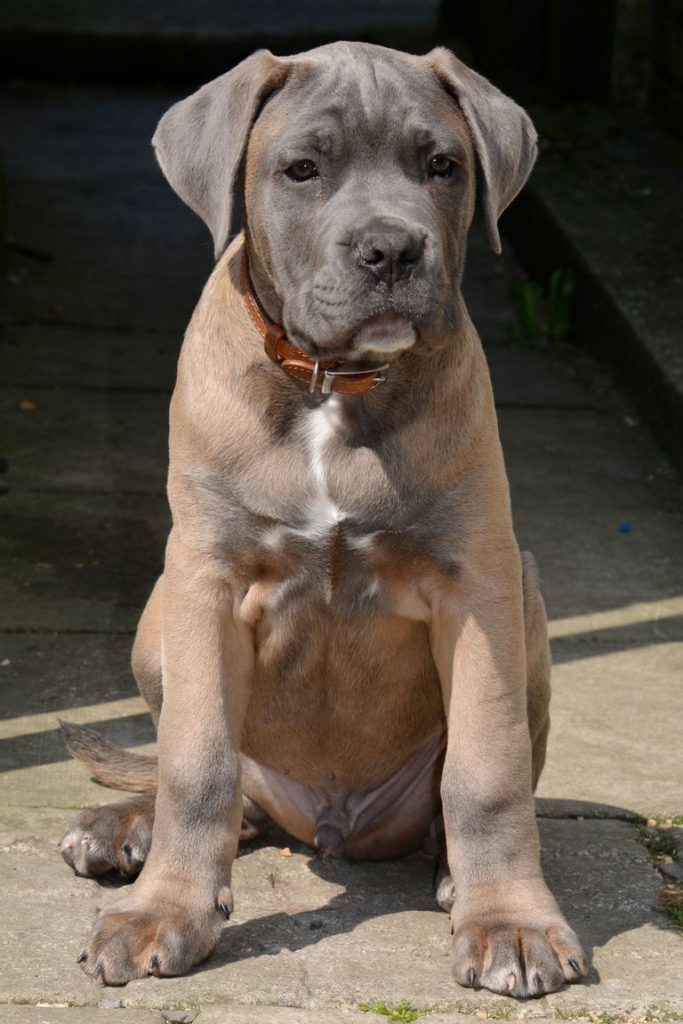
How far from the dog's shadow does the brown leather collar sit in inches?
49.9

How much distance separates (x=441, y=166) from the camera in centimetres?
409

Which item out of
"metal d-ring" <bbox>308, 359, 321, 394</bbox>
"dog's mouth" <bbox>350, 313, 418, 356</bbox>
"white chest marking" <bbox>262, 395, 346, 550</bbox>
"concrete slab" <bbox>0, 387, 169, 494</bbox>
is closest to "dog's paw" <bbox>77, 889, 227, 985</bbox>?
"white chest marking" <bbox>262, 395, 346, 550</bbox>

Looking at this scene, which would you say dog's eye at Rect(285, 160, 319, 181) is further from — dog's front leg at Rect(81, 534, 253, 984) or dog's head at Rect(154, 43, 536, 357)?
dog's front leg at Rect(81, 534, 253, 984)

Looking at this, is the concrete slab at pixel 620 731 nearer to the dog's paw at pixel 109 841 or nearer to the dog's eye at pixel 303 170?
the dog's paw at pixel 109 841

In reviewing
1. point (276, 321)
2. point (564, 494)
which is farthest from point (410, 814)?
point (564, 494)

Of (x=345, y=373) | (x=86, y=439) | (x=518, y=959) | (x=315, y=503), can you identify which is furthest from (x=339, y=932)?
(x=86, y=439)

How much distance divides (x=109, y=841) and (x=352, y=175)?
1.74 m

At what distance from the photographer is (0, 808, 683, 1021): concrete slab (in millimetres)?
3953

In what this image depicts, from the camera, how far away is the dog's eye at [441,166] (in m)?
4.07

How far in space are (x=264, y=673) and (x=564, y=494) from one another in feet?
11.5

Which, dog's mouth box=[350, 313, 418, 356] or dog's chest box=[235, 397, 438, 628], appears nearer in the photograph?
dog's mouth box=[350, 313, 418, 356]

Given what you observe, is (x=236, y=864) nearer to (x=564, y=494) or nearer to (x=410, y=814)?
(x=410, y=814)

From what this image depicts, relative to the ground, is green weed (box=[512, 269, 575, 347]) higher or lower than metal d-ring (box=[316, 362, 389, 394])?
lower

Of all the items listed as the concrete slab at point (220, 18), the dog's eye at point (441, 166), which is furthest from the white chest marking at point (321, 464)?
the concrete slab at point (220, 18)
